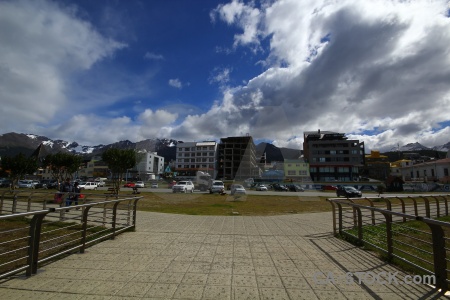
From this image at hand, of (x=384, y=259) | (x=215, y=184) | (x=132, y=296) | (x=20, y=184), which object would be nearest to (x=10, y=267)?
(x=132, y=296)

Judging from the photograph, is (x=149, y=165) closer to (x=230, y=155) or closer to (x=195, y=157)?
(x=195, y=157)

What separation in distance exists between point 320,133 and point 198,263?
99.5 metres

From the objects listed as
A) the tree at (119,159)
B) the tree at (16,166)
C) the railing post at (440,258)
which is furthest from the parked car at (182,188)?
the railing post at (440,258)

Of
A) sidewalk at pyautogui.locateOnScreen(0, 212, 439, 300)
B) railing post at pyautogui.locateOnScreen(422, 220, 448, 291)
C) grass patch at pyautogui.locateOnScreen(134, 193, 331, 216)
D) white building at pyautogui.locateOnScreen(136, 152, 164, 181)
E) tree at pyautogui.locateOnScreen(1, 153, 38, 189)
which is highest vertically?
white building at pyautogui.locateOnScreen(136, 152, 164, 181)

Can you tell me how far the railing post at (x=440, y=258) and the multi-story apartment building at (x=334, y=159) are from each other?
282 ft

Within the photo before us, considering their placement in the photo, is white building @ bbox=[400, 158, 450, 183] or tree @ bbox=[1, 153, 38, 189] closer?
tree @ bbox=[1, 153, 38, 189]

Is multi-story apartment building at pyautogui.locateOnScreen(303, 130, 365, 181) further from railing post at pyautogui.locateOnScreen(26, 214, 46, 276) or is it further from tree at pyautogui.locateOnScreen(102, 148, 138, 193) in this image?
railing post at pyautogui.locateOnScreen(26, 214, 46, 276)

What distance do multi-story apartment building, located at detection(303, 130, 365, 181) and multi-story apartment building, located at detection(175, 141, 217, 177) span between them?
37.4 m

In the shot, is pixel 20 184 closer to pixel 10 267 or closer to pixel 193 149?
pixel 10 267

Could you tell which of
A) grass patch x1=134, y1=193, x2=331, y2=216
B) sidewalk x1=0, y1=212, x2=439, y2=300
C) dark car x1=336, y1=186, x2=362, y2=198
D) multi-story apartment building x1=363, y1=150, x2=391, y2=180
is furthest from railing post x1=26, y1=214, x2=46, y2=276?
multi-story apartment building x1=363, y1=150, x2=391, y2=180

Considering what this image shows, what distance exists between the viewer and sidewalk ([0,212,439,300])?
360 centimetres

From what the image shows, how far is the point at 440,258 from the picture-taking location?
3.79 metres

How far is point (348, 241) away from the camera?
283 inches

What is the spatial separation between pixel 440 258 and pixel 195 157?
10482 centimetres
